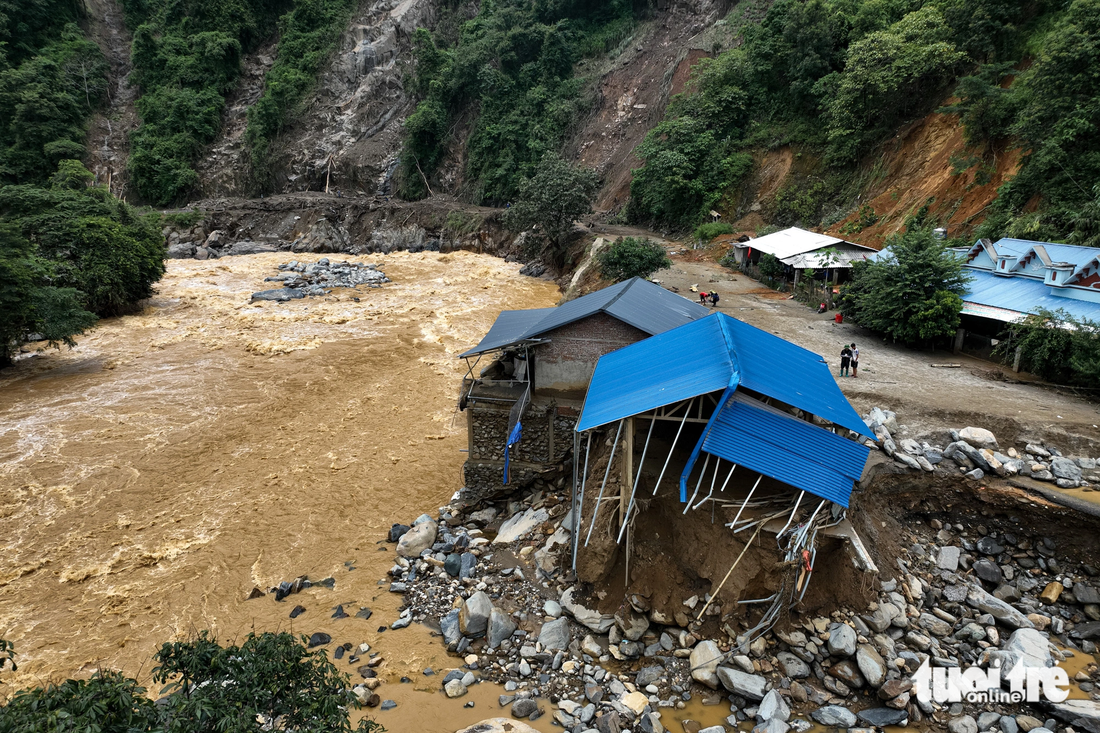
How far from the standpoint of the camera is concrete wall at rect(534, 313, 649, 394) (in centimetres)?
1216

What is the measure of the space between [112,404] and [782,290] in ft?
83.6

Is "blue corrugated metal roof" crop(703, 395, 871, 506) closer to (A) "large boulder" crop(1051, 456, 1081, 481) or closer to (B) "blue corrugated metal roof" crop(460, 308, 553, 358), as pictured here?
(A) "large boulder" crop(1051, 456, 1081, 481)

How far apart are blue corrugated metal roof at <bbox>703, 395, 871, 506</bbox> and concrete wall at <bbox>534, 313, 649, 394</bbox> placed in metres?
4.07

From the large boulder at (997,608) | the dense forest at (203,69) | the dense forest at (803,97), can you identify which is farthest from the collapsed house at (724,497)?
the dense forest at (203,69)

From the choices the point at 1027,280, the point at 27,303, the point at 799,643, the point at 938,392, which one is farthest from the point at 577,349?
the point at 27,303

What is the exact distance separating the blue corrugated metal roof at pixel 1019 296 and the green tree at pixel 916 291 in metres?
0.39

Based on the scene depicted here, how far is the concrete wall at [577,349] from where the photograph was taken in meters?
12.2

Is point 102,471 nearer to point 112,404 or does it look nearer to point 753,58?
point 112,404

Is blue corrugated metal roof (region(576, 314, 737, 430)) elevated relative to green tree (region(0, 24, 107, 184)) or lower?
lower

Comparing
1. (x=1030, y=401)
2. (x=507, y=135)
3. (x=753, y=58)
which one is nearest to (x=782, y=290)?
(x=1030, y=401)

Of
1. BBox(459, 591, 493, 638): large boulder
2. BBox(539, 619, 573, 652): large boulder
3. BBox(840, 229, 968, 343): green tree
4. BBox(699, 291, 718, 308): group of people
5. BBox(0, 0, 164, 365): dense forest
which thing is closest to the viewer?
BBox(539, 619, 573, 652): large boulder

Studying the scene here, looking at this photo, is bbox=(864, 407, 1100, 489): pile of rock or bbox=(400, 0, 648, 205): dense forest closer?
bbox=(864, 407, 1100, 489): pile of rock

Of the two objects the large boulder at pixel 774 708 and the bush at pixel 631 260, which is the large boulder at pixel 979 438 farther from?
the bush at pixel 631 260

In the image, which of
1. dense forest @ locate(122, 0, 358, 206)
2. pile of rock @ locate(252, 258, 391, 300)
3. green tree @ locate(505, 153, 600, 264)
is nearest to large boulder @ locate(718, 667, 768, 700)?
green tree @ locate(505, 153, 600, 264)
